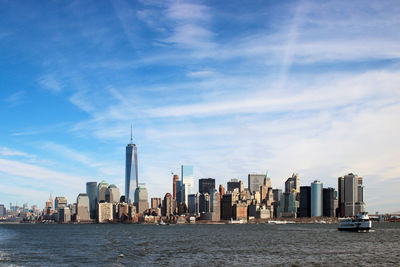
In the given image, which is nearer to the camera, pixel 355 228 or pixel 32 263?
pixel 32 263

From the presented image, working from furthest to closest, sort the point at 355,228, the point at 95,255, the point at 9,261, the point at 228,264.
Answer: the point at 355,228 < the point at 95,255 < the point at 9,261 < the point at 228,264

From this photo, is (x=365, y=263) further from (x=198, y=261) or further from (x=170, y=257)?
(x=170, y=257)

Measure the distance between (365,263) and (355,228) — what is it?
12017 cm

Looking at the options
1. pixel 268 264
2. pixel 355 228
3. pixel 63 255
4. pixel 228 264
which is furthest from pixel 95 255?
pixel 355 228

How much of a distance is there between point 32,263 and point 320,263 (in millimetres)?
53187

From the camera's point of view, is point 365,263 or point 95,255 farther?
point 95,255

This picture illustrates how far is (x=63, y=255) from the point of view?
10269 centimetres

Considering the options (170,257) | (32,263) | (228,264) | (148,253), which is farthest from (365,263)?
(32,263)

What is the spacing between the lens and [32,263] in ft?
284

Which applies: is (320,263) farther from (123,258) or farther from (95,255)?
(95,255)

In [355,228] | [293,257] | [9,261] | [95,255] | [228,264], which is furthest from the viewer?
[355,228]

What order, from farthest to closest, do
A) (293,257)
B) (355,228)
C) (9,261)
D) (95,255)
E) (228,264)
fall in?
(355,228) → (95,255) → (293,257) → (9,261) → (228,264)

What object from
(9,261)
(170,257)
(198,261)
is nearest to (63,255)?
(9,261)

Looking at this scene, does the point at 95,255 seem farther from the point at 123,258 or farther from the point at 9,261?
the point at 9,261
